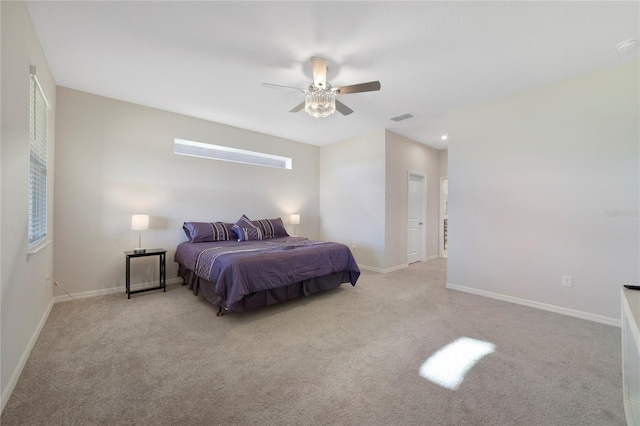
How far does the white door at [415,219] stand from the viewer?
5.48 metres

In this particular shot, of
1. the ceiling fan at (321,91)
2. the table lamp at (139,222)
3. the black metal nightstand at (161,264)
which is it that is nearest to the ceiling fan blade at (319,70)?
the ceiling fan at (321,91)

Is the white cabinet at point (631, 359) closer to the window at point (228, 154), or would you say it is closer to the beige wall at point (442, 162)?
the window at point (228, 154)

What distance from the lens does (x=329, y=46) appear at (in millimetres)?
2363

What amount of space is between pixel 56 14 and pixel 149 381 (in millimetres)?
2902

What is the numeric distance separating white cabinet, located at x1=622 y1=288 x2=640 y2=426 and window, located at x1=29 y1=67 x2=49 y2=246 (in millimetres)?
4149

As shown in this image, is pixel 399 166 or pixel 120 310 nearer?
pixel 120 310

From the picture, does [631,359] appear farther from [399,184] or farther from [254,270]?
[399,184]

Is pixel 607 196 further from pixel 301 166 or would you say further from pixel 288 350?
pixel 301 166

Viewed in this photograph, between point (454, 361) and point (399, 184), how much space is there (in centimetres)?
359

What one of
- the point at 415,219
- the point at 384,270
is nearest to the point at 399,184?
the point at 415,219

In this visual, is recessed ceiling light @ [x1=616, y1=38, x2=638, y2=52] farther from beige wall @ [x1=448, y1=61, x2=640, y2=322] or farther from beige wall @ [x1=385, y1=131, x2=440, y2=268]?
beige wall @ [x1=385, y1=131, x2=440, y2=268]

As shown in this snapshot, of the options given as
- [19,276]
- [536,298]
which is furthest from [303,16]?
[536,298]

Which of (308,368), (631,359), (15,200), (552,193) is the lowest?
(308,368)

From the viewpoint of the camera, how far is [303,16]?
2023mm
